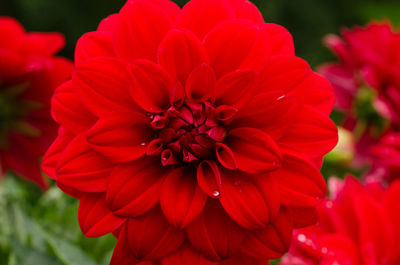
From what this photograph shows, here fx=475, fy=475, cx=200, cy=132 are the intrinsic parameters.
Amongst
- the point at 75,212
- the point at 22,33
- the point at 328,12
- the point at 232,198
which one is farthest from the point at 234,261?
the point at 328,12

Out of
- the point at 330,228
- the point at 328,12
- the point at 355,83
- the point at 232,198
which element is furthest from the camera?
the point at 328,12

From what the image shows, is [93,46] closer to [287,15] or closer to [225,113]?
[225,113]

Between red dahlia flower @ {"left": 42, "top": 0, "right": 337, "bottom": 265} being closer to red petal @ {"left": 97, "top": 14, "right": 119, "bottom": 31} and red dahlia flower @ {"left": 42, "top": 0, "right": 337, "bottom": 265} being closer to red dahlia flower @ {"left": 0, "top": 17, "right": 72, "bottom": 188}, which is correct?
red petal @ {"left": 97, "top": 14, "right": 119, "bottom": 31}

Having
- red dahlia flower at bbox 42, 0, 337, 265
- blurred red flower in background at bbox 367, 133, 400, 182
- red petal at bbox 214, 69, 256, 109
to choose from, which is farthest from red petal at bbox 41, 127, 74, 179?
blurred red flower in background at bbox 367, 133, 400, 182

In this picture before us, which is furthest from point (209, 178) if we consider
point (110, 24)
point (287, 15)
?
point (287, 15)

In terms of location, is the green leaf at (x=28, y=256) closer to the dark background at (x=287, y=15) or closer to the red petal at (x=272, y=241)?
the red petal at (x=272, y=241)

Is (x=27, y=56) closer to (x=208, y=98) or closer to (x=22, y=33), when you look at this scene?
(x=22, y=33)
